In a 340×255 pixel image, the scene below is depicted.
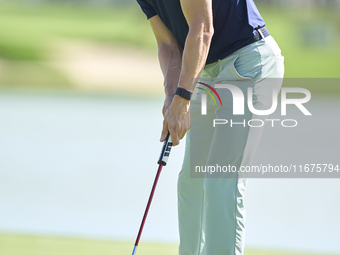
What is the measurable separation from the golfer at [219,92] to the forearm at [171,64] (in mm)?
66

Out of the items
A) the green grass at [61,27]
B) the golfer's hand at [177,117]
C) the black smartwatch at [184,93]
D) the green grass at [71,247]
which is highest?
the green grass at [61,27]

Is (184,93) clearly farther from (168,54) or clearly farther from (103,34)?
(103,34)

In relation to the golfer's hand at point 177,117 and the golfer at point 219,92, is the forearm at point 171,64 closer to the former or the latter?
the golfer at point 219,92

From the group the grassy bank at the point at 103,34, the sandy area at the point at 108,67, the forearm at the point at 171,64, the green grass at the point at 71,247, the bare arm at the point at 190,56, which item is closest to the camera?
the bare arm at the point at 190,56

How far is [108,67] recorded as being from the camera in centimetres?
1781

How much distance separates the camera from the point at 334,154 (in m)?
5.93

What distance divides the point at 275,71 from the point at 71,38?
20488mm

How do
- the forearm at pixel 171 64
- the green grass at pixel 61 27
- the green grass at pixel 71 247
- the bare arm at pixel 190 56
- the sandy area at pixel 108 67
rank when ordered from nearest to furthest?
1. the bare arm at pixel 190 56
2. the forearm at pixel 171 64
3. the green grass at pixel 71 247
4. the sandy area at pixel 108 67
5. the green grass at pixel 61 27

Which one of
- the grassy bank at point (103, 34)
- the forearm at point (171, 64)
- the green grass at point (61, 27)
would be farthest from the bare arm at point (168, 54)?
the green grass at point (61, 27)

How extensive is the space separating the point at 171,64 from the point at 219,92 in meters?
0.33

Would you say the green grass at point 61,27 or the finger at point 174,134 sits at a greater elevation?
the green grass at point 61,27

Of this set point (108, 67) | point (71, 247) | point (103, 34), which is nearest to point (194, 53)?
point (71, 247)

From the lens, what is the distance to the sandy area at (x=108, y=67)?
48.6ft

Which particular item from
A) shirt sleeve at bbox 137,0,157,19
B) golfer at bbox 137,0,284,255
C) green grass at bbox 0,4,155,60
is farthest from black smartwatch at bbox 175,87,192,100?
green grass at bbox 0,4,155,60
